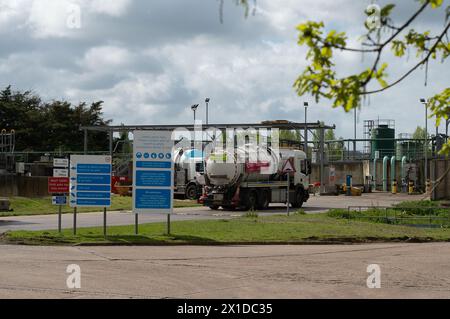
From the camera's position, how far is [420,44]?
712 cm

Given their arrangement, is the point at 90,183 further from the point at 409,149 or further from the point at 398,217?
the point at 409,149

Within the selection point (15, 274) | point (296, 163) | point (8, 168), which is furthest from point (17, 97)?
point (15, 274)

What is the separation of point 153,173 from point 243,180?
735 inches

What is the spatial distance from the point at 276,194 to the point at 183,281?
30.4 metres

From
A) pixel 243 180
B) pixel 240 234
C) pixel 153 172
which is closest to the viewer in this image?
pixel 153 172

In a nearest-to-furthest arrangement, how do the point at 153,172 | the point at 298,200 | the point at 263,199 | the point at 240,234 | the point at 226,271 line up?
the point at 226,271 < the point at 153,172 < the point at 240,234 < the point at 263,199 < the point at 298,200

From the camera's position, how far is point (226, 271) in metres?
15.9

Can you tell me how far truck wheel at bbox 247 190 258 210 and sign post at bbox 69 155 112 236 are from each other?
63.1 ft

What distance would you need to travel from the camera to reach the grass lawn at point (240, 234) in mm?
22172

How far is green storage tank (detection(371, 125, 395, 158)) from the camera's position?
84.5 m

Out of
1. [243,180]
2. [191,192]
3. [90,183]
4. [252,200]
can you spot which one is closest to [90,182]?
[90,183]

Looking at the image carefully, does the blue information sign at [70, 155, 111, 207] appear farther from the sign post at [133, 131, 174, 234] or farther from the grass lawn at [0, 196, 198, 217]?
the grass lawn at [0, 196, 198, 217]

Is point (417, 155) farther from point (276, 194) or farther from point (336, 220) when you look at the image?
point (336, 220)

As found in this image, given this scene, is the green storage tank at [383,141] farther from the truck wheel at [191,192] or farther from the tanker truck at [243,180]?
the tanker truck at [243,180]
